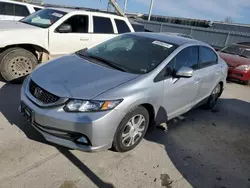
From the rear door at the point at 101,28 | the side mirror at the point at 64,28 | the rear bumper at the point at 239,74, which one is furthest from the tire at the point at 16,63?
the rear bumper at the point at 239,74

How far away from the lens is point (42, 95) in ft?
9.55

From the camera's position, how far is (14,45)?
5.11 m

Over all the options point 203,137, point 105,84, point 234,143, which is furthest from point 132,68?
point 234,143

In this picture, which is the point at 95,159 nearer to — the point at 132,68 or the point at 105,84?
the point at 105,84

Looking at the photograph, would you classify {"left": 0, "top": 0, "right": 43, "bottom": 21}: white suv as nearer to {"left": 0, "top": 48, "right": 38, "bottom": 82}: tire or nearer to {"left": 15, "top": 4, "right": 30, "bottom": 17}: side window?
{"left": 15, "top": 4, "right": 30, "bottom": 17}: side window

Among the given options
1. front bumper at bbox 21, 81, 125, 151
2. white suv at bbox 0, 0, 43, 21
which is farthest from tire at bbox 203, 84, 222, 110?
white suv at bbox 0, 0, 43, 21

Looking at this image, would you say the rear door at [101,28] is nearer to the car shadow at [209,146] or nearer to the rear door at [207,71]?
the rear door at [207,71]

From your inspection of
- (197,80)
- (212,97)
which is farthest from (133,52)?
(212,97)

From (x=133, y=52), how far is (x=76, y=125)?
1.71 meters

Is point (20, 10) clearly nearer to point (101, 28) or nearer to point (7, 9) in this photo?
point (7, 9)

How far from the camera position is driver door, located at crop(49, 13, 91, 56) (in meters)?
5.59

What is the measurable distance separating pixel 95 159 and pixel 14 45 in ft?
11.1

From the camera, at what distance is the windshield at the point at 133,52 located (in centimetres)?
354

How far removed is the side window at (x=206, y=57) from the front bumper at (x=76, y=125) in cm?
237
